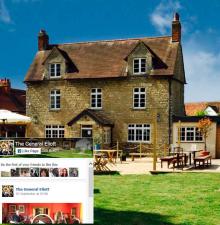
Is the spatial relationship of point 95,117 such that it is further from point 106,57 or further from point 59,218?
point 59,218

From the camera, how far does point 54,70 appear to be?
3806 cm

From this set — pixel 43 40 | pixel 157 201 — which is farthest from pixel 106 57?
pixel 157 201

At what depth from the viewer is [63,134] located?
123ft

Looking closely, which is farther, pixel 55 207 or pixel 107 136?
pixel 107 136

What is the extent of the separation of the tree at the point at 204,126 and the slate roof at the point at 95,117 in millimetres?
7175

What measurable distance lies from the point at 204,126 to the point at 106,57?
1055cm

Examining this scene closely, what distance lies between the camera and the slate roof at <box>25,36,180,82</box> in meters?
35.1

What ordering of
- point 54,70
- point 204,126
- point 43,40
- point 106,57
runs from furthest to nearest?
point 43,40 < point 54,70 < point 106,57 < point 204,126

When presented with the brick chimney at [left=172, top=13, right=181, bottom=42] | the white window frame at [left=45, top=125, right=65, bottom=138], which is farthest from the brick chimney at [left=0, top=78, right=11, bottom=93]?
the brick chimney at [left=172, top=13, right=181, bottom=42]

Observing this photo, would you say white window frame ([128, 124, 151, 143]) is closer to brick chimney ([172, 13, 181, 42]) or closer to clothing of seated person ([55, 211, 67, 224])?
brick chimney ([172, 13, 181, 42])

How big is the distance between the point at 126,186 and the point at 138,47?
70.7 ft

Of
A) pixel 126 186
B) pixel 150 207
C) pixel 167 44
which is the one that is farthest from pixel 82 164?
pixel 167 44

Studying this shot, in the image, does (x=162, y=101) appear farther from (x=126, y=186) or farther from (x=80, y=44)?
(x=126, y=186)

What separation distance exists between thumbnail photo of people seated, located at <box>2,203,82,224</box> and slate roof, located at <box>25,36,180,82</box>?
27742 mm
